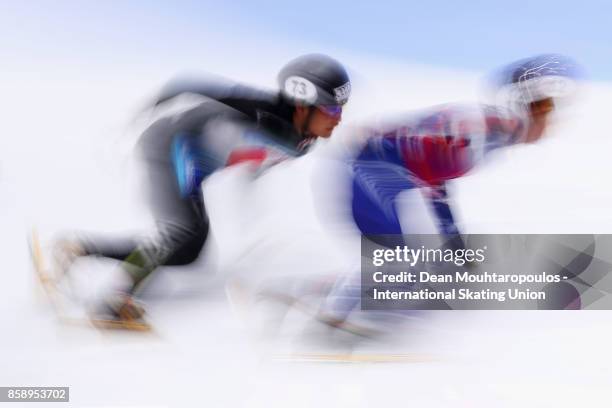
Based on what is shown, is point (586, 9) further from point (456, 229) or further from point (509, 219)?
point (456, 229)

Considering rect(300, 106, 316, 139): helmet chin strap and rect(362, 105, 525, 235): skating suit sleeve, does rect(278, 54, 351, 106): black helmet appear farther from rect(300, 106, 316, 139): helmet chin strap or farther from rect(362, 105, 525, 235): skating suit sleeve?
rect(362, 105, 525, 235): skating suit sleeve

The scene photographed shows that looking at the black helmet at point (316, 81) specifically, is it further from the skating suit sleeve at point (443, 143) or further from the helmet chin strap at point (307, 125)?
the skating suit sleeve at point (443, 143)

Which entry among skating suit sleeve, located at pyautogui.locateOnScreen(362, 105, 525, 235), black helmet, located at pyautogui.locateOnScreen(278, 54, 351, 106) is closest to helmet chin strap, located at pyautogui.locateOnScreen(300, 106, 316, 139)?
black helmet, located at pyautogui.locateOnScreen(278, 54, 351, 106)

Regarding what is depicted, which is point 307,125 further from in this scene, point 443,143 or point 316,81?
point 443,143

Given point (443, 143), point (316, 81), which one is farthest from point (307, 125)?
point (443, 143)

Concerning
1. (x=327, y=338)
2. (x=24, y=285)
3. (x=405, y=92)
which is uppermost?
(x=405, y=92)

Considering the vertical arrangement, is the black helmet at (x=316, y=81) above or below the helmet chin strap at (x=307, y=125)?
above

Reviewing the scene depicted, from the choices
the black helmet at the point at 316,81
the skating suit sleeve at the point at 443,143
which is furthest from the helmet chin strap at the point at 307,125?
the skating suit sleeve at the point at 443,143

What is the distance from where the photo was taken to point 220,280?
1.80 m

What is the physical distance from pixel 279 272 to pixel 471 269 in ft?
2.30

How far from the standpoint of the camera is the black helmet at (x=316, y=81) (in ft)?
5.74

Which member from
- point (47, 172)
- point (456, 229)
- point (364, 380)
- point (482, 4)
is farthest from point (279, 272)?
point (482, 4)

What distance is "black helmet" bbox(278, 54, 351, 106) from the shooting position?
1.75 meters

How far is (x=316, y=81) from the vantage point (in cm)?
175
